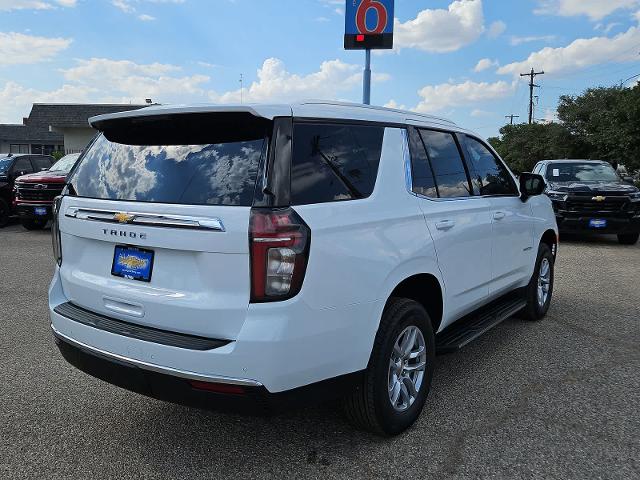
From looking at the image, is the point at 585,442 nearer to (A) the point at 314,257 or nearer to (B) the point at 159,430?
(A) the point at 314,257

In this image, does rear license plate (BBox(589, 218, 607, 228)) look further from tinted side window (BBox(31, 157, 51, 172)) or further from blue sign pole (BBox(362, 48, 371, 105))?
tinted side window (BBox(31, 157, 51, 172))

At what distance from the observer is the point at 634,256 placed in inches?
396

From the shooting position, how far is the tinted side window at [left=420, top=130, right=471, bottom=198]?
377 centimetres

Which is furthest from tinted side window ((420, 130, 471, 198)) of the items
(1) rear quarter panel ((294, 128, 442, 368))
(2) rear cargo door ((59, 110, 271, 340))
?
(2) rear cargo door ((59, 110, 271, 340))

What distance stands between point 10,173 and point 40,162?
1572 millimetres

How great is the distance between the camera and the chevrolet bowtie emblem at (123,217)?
108 inches

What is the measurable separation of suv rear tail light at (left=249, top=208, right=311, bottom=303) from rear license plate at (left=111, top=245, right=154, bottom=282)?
59cm

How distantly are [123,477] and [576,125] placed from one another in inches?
1941

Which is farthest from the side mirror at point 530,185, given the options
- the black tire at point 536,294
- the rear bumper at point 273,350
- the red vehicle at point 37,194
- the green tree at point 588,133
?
the green tree at point 588,133

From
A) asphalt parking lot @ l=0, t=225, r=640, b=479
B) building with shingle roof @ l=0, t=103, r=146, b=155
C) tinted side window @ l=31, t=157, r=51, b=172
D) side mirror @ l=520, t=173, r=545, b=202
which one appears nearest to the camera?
asphalt parking lot @ l=0, t=225, r=640, b=479

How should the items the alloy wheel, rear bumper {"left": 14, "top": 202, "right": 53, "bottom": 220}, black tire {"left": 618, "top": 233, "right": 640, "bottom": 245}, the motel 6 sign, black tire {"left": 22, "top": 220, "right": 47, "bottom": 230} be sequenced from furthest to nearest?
black tire {"left": 22, "top": 220, "right": 47, "bottom": 230}
rear bumper {"left": 14, "top": 202, "right": 53, "bottom": 220}
black tire {"left": 618, "top": 233, "right": 640, "bottom": 245}
the motel 6 sign
the alloy wheel

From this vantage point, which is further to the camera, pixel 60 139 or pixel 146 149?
pixel 60 139

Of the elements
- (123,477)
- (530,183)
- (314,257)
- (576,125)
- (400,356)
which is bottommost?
(123,477)

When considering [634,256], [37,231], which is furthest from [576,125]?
[37,231]
